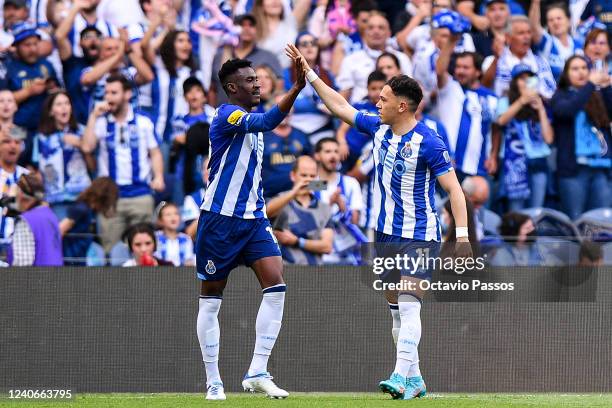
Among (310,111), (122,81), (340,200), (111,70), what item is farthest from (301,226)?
(111,70)

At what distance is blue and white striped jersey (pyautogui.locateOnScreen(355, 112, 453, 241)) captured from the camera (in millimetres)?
8039

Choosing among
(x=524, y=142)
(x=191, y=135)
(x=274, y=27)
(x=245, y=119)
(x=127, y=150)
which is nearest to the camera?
(x=245, y=119)

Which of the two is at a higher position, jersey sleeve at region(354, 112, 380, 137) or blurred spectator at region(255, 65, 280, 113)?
blurred spectator at region(255, 65, 280, 113)

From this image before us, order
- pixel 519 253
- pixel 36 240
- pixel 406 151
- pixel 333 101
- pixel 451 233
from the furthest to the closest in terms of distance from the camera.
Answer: pixel 519 253, pixel 451 233, pixel 36 240, pixel 333 101, pixel 406 151

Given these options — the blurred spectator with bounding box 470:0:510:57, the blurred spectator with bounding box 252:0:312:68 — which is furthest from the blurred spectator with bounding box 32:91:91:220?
the blurred spectator with bounding box 470:0:510:57

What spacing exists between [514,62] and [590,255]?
3430 mm

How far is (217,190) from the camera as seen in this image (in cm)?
830

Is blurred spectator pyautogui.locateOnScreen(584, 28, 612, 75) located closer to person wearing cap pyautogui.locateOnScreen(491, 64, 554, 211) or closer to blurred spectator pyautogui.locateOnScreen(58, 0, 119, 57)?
person wearing cap pyautogui.locateOnScreen(491, 64, 554, 211)

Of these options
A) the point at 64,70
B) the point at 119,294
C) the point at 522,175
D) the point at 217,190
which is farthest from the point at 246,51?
the point at 217,190

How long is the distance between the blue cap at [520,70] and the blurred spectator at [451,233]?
85.2 inches

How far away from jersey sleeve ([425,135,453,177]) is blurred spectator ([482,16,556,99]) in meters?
5.44

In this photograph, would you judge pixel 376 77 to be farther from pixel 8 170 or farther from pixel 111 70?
pixel 8 170

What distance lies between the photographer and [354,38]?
1362cm

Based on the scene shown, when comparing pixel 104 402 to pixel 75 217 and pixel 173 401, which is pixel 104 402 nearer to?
pixel 173 401
